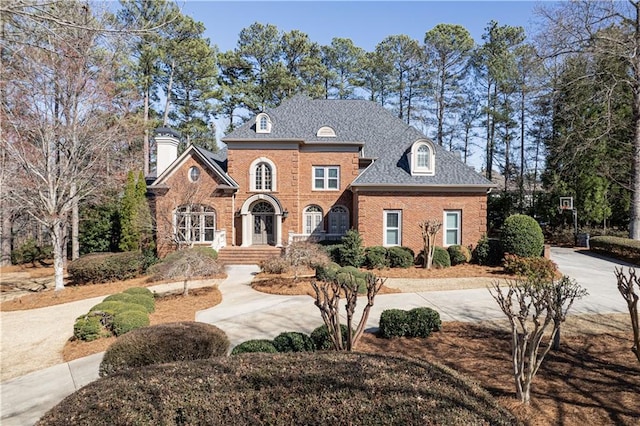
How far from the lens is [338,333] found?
17.4 feet

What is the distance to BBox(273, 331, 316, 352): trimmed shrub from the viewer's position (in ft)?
19.6

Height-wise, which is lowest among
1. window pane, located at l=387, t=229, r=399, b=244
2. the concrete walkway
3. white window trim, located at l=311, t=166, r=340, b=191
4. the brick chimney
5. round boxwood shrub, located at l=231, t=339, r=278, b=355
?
the concrete walkway

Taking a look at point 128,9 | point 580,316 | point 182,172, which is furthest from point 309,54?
point 580,316

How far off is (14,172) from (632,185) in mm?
33490

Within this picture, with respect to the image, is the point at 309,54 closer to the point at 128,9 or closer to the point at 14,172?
the point at 128,9

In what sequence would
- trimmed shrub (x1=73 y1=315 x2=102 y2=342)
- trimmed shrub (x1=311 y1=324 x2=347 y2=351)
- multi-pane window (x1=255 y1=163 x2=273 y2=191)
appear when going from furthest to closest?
multi-pane window (x1=255 y1=163 x2=273 y2=191) → trimmed shrub (x1=73 y1=315 x2=102 y2=342) → trimmed shrub (x1=311 y1=324 x2=347 y2=351)

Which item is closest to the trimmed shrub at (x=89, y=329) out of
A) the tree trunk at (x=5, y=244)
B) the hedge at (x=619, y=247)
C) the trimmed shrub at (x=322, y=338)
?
the trimmed shrub at (x=322, y=338)

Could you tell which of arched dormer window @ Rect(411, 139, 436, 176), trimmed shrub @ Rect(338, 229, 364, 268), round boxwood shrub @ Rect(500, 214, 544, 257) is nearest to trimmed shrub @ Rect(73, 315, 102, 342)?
trimmed shrub @ Rect(338, 229, 364, 268)

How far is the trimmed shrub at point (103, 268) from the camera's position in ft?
47.5

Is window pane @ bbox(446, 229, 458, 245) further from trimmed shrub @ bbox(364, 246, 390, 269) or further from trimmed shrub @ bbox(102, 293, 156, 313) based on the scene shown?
trimmed shrub @ bbox(102, 293, 156, 313)

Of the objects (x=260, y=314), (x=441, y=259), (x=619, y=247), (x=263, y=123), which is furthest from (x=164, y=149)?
(x=619, y=247)

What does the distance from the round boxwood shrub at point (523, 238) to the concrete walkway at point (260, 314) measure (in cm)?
169

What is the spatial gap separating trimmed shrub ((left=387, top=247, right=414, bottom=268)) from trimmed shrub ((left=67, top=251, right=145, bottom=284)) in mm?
12746

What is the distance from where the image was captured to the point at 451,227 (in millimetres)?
17750
